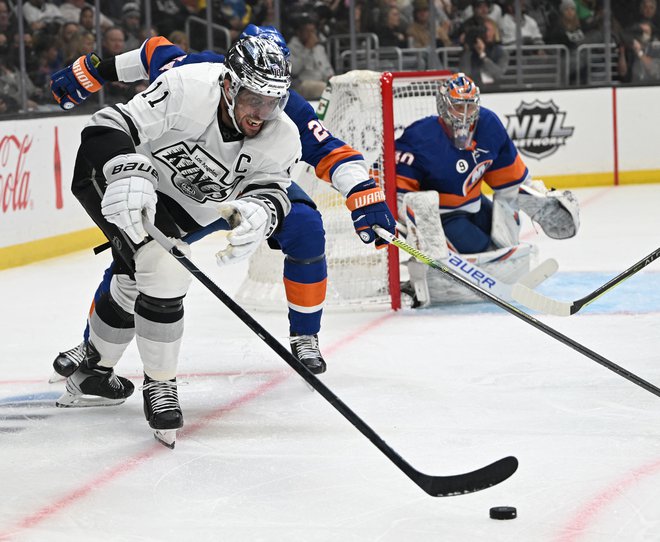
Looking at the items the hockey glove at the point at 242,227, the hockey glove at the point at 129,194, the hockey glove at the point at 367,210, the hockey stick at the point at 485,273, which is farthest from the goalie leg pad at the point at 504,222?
the hockey glove at the point at 129,194

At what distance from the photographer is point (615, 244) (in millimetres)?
6195

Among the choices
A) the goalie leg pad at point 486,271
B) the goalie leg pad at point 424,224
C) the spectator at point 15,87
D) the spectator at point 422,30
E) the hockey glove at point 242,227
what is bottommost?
the goalie leg pad at point 486,271

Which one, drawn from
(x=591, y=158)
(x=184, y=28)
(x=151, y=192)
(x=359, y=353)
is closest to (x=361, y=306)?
(x=359, y=353)

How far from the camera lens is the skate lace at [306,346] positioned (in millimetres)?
3512

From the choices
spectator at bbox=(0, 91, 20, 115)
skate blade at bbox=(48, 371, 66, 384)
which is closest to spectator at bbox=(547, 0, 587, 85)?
spectator at bbox=(0, 91, 20, 115)

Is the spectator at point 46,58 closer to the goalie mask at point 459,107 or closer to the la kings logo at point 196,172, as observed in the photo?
the goalie mask at point 459,107

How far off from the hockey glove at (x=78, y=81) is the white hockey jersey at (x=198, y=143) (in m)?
0.80

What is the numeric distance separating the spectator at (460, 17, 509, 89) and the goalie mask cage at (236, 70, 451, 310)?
4217mm

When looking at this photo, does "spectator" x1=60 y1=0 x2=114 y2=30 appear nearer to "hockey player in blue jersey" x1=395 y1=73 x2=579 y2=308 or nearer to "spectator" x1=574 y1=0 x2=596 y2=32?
"hockey player in blue jersey" x1=395 y1=73 x2=579 y2=308

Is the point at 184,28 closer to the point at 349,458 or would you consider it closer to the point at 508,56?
the point at 508,56

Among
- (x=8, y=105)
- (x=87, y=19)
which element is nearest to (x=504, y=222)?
(x=8, y=105)

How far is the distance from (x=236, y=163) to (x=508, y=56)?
21.3ft

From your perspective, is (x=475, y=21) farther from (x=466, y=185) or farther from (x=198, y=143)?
(x=198, y=143)

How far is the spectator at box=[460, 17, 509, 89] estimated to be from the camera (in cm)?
900
